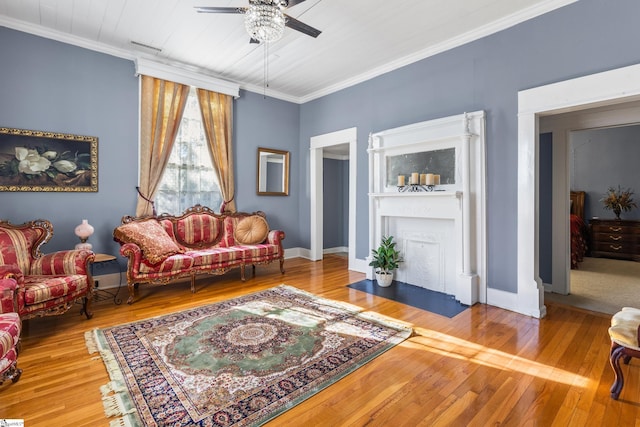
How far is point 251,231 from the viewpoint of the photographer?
506 cm

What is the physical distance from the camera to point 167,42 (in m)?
3.92

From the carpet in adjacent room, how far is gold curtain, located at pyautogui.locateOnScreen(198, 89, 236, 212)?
2.65 meters

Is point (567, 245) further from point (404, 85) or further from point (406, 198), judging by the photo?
point (404, 85)

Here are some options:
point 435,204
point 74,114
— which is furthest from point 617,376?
point 74,114

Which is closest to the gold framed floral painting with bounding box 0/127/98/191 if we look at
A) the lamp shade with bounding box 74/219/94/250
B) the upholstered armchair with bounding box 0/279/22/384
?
the lamp shade with bounding box 74/219/94/250

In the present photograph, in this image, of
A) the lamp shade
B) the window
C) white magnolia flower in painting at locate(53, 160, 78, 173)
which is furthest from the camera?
the window

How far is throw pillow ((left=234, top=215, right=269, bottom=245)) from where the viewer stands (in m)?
4.99

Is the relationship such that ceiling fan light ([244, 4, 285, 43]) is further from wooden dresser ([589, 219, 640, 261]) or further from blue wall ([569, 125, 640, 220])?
blue wall ([569, 125, 640, 220])

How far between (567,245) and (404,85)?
9.79ft

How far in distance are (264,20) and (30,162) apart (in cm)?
340

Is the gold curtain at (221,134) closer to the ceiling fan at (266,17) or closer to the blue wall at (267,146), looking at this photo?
the blue wall at (267,146)

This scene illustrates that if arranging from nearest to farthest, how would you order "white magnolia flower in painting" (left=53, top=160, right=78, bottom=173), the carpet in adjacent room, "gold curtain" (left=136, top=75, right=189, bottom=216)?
the carpet in adjacent room, "white magnolia flower in painting" (left=53, top=160, right=78, bottom=173), "gold curtain" (left=136, top=75, right=189, bottom=216)

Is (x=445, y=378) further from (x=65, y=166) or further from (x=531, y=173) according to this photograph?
(x=65, y=166)

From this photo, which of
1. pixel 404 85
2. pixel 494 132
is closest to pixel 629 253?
pixel 494 132
